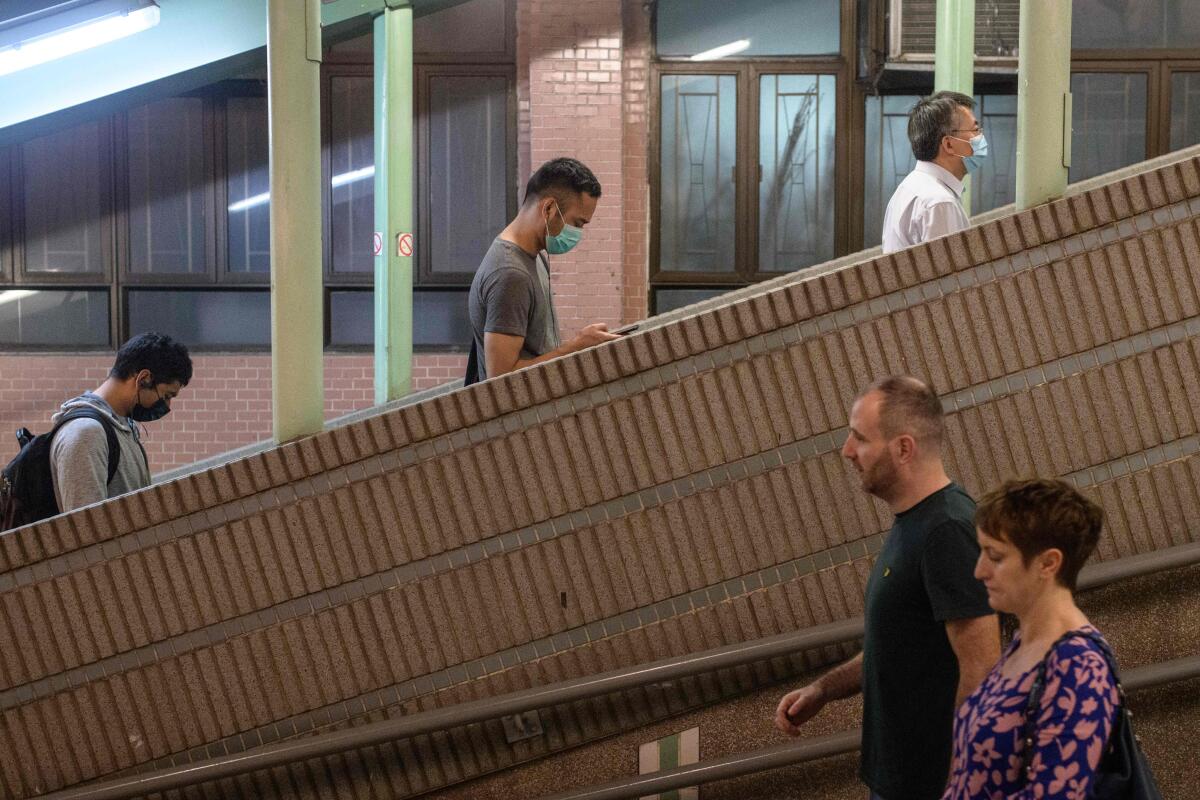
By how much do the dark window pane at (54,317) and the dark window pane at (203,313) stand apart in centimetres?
30

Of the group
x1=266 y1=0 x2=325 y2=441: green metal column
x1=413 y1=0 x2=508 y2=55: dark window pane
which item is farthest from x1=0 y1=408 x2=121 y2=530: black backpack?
x1=413 y1=0 x2=508 y2=55: dark window pane

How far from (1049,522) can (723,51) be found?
9.25 meters

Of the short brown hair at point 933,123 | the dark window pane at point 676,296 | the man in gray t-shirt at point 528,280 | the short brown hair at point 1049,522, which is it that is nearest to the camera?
the short brown hair at point 1049,522

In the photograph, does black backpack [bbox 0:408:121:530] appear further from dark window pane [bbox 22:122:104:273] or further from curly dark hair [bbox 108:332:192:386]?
dark window pane [bbox 22:122:104:273]

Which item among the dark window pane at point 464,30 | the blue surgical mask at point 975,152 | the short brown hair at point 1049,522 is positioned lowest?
the short brown hair at point 1049,522

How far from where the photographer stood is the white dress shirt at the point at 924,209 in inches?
164

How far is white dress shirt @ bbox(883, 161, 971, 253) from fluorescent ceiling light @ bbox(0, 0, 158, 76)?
6.36m

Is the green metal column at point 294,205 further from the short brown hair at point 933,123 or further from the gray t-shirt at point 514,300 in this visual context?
the short brown hair at point 933,123

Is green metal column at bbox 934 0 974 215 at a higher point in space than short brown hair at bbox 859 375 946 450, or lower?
higher

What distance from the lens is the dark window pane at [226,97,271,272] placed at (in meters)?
10.9

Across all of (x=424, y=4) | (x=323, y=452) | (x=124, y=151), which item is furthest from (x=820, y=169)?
A: (x=323, y=452)

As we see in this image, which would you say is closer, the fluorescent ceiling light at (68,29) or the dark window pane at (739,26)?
the fluorescent ceiling light at (68,29)

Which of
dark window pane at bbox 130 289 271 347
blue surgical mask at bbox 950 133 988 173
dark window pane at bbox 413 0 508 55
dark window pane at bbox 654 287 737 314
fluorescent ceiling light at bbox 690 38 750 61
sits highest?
dark window pane at bbox 413 0 508 55

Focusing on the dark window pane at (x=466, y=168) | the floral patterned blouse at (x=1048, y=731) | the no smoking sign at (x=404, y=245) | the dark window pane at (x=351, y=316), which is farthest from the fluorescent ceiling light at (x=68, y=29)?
the floral patterned blouse at (x=1048, y=731)
